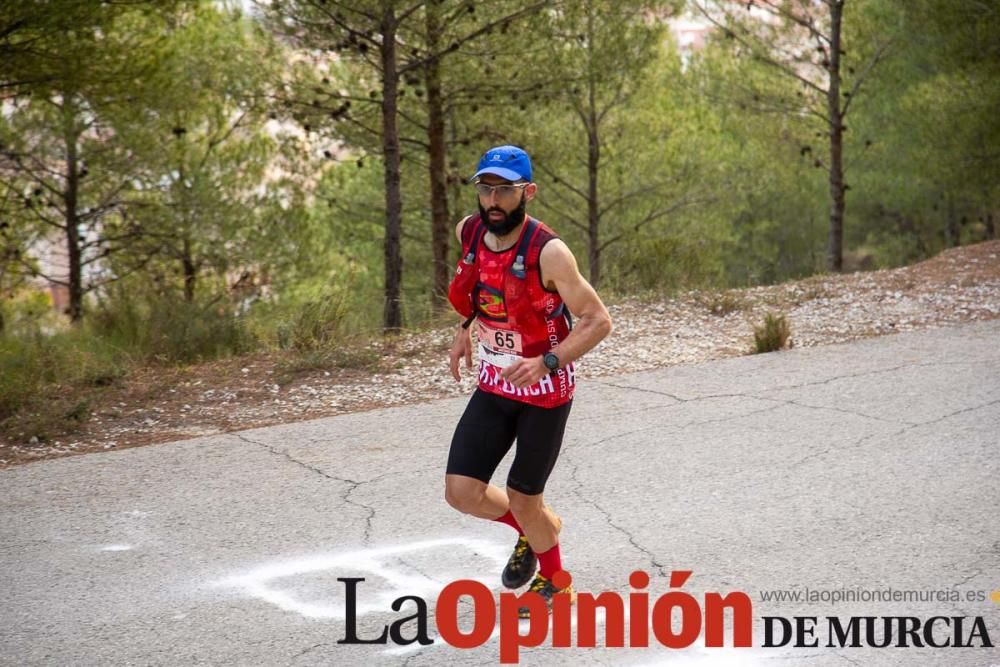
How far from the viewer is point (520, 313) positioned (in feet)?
15.1

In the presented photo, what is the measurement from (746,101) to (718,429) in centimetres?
1678

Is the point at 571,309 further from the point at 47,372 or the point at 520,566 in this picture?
the point at 47,372

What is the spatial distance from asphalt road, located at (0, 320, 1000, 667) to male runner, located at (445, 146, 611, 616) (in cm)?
47

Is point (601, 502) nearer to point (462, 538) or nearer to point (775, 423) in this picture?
point (462, 538)

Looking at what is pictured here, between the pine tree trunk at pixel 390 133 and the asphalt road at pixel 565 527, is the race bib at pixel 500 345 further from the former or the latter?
the pine tree trunk at pixel 390 133

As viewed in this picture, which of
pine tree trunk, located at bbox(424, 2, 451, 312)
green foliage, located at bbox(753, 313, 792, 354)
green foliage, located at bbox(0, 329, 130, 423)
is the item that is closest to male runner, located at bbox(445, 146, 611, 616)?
green foliage, located at bbox(0, 329, 130, 423)

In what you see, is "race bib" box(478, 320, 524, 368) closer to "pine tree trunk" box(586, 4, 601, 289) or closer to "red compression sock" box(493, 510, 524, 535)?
"red compression sock" box(493, 510, 524, 535)

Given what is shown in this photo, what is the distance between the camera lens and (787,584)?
508 centimetres

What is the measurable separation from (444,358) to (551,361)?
5.59 metres

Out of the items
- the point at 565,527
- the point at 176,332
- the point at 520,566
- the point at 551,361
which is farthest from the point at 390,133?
the point at 551,361

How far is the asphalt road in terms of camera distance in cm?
472

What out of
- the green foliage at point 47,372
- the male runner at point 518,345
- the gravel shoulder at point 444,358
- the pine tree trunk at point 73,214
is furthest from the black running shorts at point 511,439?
the pine tree trunk at point 73,214

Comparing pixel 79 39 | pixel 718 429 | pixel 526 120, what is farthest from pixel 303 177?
pixel 718 429

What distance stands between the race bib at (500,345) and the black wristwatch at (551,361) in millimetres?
185
